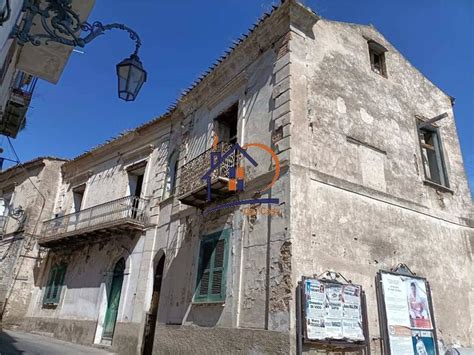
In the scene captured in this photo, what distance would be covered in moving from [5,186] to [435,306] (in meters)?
20.1

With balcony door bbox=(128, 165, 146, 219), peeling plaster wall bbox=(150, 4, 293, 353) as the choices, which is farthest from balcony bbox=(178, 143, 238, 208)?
balcony door bbox=(128, 165, 146, 219)

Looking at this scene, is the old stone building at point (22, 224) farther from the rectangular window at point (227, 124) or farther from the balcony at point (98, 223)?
the rectangular window at point (227, 124)

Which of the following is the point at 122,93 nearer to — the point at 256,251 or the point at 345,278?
the point at 256,251

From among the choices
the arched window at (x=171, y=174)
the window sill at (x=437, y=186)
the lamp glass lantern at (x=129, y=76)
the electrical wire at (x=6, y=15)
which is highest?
the arched window at (x=171, y=174)

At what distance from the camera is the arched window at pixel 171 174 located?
11954 mm

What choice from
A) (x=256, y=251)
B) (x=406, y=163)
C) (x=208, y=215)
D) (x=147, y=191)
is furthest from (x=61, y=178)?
(x=406, y=163)

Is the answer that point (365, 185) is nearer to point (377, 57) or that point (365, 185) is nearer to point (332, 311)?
point (332, 311)

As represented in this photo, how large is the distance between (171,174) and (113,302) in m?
4.45

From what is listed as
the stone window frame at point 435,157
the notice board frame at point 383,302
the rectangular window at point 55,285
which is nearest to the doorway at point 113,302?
the rectangular window at point 55,285

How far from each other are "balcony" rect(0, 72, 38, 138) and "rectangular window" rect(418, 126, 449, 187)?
10.0 metres

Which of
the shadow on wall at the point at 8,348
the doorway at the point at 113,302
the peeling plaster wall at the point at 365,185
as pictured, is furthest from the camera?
the doorway at the point at 113,302

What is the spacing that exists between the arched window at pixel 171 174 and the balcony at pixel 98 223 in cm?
92

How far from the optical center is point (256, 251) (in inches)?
290

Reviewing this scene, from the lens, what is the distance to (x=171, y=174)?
40.0 ft
